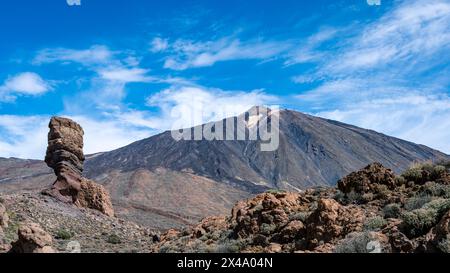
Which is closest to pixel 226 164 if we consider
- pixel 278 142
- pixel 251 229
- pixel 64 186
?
pixel 278 142

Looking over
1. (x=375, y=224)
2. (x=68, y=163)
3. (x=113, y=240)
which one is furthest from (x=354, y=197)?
(x=68, y=163)

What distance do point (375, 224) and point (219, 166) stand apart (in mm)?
133343

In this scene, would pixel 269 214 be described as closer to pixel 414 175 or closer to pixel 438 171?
pixel 414 175

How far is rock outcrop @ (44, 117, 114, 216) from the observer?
101 ft

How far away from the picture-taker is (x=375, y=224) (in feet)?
38.2

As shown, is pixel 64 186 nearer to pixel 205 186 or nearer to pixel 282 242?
pixel 282 242

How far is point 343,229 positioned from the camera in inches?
463

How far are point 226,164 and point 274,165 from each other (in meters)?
Answer: 15.6

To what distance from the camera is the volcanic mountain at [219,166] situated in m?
92.2

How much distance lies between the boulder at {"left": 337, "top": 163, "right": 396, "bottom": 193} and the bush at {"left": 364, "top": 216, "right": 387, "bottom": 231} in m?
3.00

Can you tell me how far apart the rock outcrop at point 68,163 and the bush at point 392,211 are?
73.8 feet

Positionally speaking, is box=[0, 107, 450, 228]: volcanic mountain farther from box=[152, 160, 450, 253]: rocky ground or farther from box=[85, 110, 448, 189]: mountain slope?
box=[152, 160, 450, 253]: rocky ground

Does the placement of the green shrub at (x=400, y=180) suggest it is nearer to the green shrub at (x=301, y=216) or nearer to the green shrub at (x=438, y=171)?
the green shrub at (x=438, y=171)

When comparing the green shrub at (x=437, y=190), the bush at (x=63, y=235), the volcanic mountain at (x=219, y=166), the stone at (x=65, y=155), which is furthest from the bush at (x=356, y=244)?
the volcanic mountain at (x=219, y=166)
